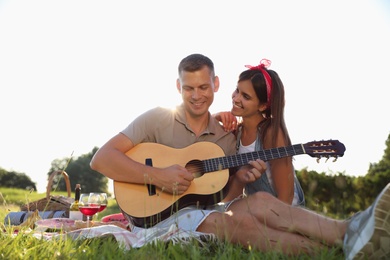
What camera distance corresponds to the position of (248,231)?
3607mm

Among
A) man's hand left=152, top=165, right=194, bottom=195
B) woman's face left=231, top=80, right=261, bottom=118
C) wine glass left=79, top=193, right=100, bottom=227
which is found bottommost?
wine glass left=79, top=193, right=100, bottom=227

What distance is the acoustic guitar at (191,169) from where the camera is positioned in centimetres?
439

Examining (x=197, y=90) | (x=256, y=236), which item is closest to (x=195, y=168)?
(x=197, y=90)

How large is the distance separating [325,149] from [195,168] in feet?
4.01

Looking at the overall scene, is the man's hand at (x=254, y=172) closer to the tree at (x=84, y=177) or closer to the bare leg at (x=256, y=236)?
the bare leg at (x=256, y=236)

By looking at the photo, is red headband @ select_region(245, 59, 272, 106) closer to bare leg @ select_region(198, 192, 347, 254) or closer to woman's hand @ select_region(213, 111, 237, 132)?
woman's hand @ select_region(213, 111, 237, 132)

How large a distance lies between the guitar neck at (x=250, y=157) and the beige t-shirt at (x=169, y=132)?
0.35 meters

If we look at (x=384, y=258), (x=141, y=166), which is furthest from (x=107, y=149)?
(x=384, y=258)

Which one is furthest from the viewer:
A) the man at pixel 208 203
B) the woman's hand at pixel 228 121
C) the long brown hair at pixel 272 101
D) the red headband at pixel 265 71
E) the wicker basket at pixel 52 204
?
the wicker basket at pixel 52 204

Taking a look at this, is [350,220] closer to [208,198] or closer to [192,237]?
[192,237]

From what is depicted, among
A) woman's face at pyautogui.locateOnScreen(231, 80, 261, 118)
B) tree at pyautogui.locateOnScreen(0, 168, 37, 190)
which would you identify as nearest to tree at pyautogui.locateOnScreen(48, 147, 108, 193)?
tree at pyautogui.locateOnScreen(0, 168, 37, 190)

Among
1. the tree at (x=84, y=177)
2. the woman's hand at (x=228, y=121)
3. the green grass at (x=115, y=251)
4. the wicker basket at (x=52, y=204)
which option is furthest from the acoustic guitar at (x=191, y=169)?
the tree at (x=84, y=177)

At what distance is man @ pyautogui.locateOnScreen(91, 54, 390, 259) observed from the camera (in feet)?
10.3

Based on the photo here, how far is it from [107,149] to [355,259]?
8.87 ft
